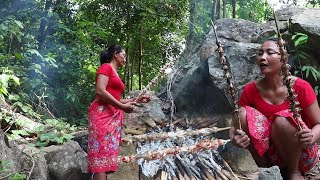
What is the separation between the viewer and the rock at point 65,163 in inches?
145

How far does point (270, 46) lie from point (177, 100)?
4846 millimetres

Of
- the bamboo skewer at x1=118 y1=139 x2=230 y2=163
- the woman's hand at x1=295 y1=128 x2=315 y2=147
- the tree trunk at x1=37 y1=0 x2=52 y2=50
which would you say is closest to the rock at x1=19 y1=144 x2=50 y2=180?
the bamboo skewer at x1=118 y1=139 x2=230 y2=163

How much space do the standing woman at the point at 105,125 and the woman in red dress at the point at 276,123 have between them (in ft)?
4.76

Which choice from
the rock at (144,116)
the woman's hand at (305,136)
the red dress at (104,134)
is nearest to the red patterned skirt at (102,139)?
the red dress at (104,134)

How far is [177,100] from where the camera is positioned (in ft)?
23.3

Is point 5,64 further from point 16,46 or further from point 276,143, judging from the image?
point 276,143

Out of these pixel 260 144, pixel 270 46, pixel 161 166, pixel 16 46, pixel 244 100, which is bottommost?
pixel 161 166

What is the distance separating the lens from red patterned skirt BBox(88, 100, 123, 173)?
3299 millimetres

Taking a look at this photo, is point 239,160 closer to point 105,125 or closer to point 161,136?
point 161,136

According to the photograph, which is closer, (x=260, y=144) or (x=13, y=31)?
(x=260, y=144)

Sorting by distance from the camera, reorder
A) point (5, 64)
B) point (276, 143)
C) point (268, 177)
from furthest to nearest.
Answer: point (5, 64) < point (268, 177) < point (276, 143)

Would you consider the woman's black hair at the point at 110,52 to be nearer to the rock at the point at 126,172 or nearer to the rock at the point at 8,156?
the rock at the point at 8,156

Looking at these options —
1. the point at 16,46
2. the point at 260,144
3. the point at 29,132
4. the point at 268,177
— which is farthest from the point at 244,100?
the point at 16,46

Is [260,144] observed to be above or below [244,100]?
below
